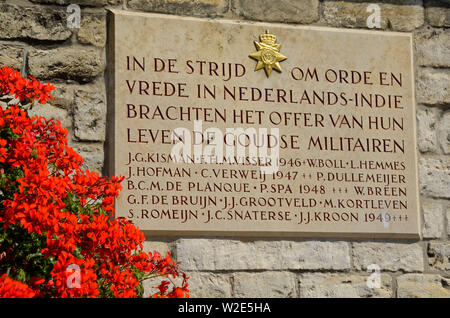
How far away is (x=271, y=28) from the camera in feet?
16.0

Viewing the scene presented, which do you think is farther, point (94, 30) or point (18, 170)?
point (94, 30)

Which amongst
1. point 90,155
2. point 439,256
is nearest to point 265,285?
point 439,256

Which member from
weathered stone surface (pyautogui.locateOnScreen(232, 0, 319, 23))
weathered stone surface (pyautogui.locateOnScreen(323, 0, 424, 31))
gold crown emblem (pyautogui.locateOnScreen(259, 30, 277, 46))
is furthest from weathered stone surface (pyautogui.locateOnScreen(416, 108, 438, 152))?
gold crown emblem (pyautogui.locateOnScreen(259, 30, 277, 46))

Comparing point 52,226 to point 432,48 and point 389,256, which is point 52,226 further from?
point 432,48

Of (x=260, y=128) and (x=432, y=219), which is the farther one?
(x=432, y=219)

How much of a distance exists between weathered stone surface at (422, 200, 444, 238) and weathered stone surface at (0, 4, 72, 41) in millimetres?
2411

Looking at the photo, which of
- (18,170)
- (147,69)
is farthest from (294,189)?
(18,170)

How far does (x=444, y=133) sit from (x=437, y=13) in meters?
0.81

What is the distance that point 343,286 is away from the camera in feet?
15.4

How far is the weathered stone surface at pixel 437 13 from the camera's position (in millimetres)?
5176
